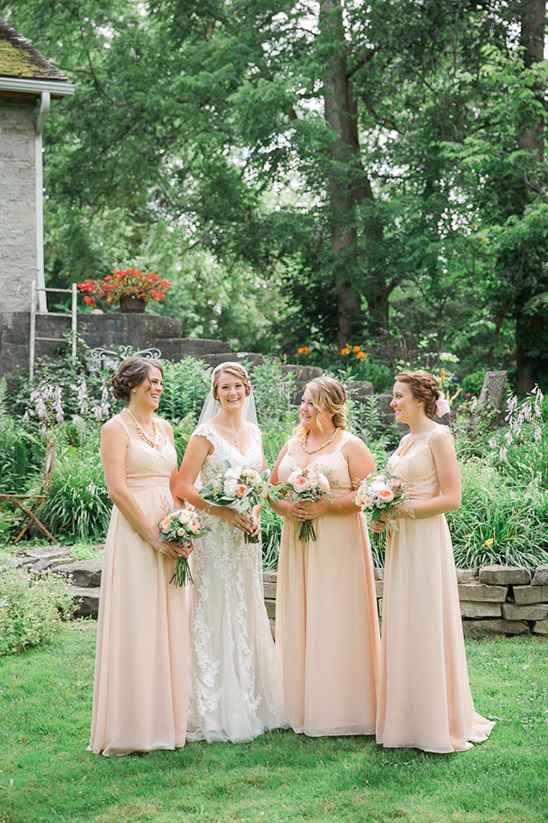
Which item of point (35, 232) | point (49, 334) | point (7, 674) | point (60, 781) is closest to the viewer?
point (60, 781)

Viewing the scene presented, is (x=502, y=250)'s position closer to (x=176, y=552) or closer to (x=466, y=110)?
(x=466, y=110)

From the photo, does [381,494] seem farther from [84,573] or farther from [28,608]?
[84,573]

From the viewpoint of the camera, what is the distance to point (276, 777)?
4.09 m

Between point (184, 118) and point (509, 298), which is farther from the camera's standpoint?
point (184, 118)

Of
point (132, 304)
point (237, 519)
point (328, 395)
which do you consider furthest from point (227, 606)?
point (132, 304)

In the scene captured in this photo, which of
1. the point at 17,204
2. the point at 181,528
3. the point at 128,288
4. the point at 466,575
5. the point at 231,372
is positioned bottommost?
the point at 466,575

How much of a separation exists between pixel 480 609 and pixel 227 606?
2543 mm

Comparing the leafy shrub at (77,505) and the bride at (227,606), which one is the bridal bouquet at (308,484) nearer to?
the bride at (227,606)

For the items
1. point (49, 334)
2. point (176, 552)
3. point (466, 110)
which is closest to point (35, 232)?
point (49, 334)

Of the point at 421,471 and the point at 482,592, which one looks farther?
the point at 482,592

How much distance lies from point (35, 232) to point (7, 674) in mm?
8498

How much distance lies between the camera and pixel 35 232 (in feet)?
40.9

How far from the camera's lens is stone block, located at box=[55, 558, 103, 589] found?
7.16 m

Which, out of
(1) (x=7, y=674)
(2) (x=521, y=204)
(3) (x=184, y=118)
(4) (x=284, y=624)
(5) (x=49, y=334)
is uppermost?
(3) (x=184, y=118)
